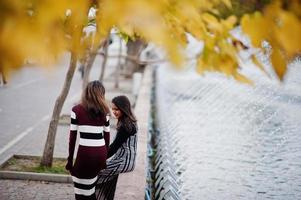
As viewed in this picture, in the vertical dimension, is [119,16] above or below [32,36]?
above

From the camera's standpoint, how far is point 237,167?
10133mm

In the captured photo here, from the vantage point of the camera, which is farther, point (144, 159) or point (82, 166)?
point (144, 159)

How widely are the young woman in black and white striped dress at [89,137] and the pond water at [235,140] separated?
2218 millimetres

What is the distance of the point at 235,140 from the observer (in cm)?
1256

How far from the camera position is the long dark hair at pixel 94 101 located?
207 inches

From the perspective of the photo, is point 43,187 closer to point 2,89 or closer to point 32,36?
point 32,36

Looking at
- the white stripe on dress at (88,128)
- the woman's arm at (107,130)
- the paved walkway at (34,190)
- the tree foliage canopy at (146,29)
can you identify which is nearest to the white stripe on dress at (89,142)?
the white stripe on dress at (88,128)

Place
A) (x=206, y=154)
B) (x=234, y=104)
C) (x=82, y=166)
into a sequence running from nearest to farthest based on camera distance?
(x=82, y=166) < (x=206, y=154) < (x=234, y=104)

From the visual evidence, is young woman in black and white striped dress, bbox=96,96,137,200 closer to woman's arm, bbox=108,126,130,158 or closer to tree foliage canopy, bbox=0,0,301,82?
woman's arm, bbox=108,126,130,158

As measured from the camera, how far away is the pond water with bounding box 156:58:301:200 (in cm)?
893

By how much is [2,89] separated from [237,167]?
13228mm

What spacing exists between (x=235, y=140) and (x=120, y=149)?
24.6 ft

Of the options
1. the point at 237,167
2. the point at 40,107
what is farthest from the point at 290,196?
the point at 40,107

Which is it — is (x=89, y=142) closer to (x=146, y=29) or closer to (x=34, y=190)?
(x=34, y=190)
